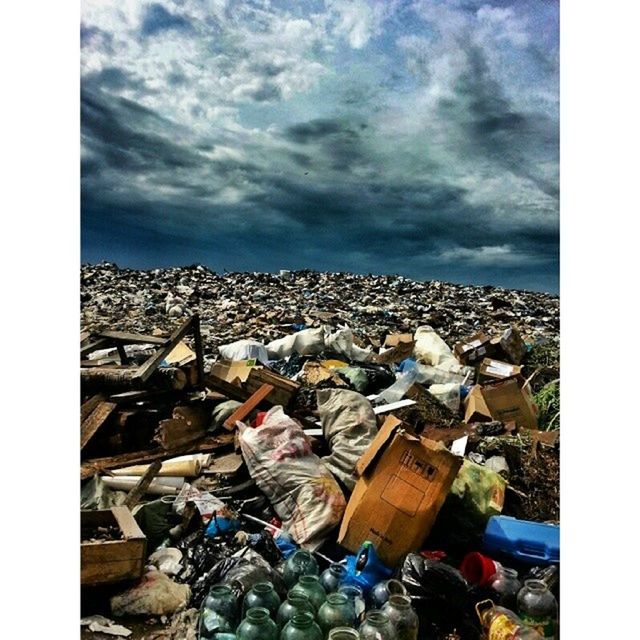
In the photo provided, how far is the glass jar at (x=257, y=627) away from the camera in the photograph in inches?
68.4

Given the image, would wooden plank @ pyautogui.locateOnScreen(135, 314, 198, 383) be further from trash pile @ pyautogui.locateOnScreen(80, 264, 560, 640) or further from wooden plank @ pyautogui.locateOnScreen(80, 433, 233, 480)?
wooden plank @ pyautogui.locateOnScreen(80, 433, 233, 480)

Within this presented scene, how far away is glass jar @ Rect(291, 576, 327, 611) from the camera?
6.39ft

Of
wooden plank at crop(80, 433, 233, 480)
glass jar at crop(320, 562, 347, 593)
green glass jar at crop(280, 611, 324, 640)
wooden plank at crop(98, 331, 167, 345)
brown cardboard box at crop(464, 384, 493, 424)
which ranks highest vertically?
wooden plank at crop(98, 331, 167, 345)

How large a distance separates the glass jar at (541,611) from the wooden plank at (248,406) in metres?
1.82

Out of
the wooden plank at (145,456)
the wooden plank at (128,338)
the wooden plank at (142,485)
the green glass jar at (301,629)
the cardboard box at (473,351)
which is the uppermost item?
the wooden plank at (128,338)

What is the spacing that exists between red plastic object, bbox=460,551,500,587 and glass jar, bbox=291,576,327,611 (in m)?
0.56

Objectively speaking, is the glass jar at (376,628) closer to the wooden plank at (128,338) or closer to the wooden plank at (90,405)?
the wooden plank at (90,405)

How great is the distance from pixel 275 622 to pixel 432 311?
800cm

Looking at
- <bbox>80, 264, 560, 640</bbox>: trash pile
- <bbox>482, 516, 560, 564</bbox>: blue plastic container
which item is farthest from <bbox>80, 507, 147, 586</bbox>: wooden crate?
<bbox>482, 516, 560, 564</bbox>: blue plastic container

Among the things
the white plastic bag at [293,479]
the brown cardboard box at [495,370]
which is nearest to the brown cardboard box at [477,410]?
the brown cardboard box at [495,370]

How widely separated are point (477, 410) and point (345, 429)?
126cm
